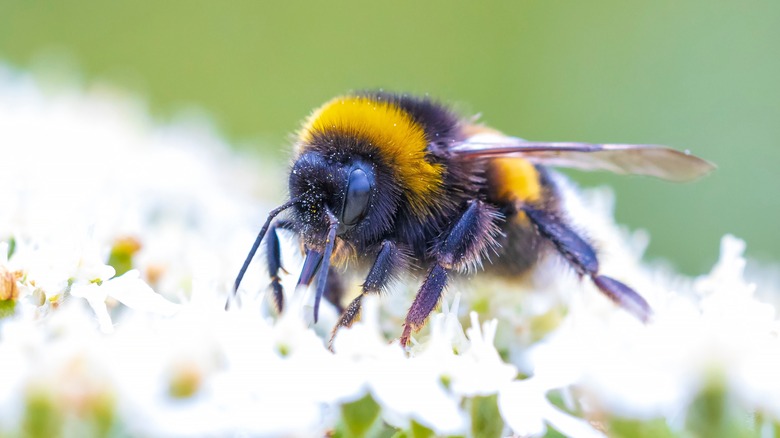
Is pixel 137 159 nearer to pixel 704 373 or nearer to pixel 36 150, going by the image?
pixel 36 150

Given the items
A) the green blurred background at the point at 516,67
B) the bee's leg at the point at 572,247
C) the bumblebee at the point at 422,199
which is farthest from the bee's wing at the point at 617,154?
the green blurred background at the point at 516,67

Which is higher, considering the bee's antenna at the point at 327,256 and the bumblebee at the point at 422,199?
the bumblebee at the point at 422,199

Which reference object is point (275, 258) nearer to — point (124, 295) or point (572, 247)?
point (124, 295)

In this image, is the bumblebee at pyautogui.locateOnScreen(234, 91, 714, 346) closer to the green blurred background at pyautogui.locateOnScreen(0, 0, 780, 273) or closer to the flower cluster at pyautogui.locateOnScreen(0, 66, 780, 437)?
the flower cluster at pyautogui.locateOnScreen(0, 66, 780, 437)

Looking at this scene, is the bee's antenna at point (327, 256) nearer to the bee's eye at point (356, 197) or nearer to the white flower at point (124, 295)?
the bee's eye at point (356, 197)

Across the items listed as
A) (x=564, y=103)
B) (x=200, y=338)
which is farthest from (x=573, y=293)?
(x=564, y=103)

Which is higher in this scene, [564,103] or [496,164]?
[564,103]

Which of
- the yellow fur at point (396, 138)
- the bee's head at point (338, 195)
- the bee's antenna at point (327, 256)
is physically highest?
the yellow fur at point (396, 138)

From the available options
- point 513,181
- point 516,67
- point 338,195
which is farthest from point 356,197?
point 516,67
